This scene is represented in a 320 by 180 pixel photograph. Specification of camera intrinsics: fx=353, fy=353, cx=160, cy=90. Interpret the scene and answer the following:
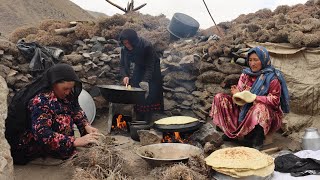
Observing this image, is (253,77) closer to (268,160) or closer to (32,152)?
(268,160)

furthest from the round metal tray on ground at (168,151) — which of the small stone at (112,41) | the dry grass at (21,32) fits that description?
the dry grass at (21,32)

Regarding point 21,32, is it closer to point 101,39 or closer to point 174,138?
point 101,39

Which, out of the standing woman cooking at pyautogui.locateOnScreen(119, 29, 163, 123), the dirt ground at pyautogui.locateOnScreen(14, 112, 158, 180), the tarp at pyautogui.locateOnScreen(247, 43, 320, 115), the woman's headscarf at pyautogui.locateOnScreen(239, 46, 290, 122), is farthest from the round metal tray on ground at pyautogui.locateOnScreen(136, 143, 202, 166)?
the tarp at pyautogui.locateOnScreen(247, 43, 320, 115)

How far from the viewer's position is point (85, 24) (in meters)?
7.91

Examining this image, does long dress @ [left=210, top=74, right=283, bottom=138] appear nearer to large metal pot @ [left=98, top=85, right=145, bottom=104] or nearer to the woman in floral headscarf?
the woman in floral headscarf

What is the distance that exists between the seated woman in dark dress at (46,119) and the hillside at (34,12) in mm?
19890

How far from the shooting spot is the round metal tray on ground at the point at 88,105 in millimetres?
6059

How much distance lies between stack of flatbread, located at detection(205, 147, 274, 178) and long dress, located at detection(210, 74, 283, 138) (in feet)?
3.06

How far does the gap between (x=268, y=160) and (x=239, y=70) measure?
105 inches

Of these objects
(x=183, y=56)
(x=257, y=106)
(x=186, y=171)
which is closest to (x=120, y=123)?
(x=183, y=56)

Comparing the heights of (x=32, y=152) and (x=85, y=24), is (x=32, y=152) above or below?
below

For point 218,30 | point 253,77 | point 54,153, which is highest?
point 218,30

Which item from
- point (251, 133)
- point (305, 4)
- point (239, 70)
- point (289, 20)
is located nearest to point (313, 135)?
point (251, 133)

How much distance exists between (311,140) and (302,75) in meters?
1.29
